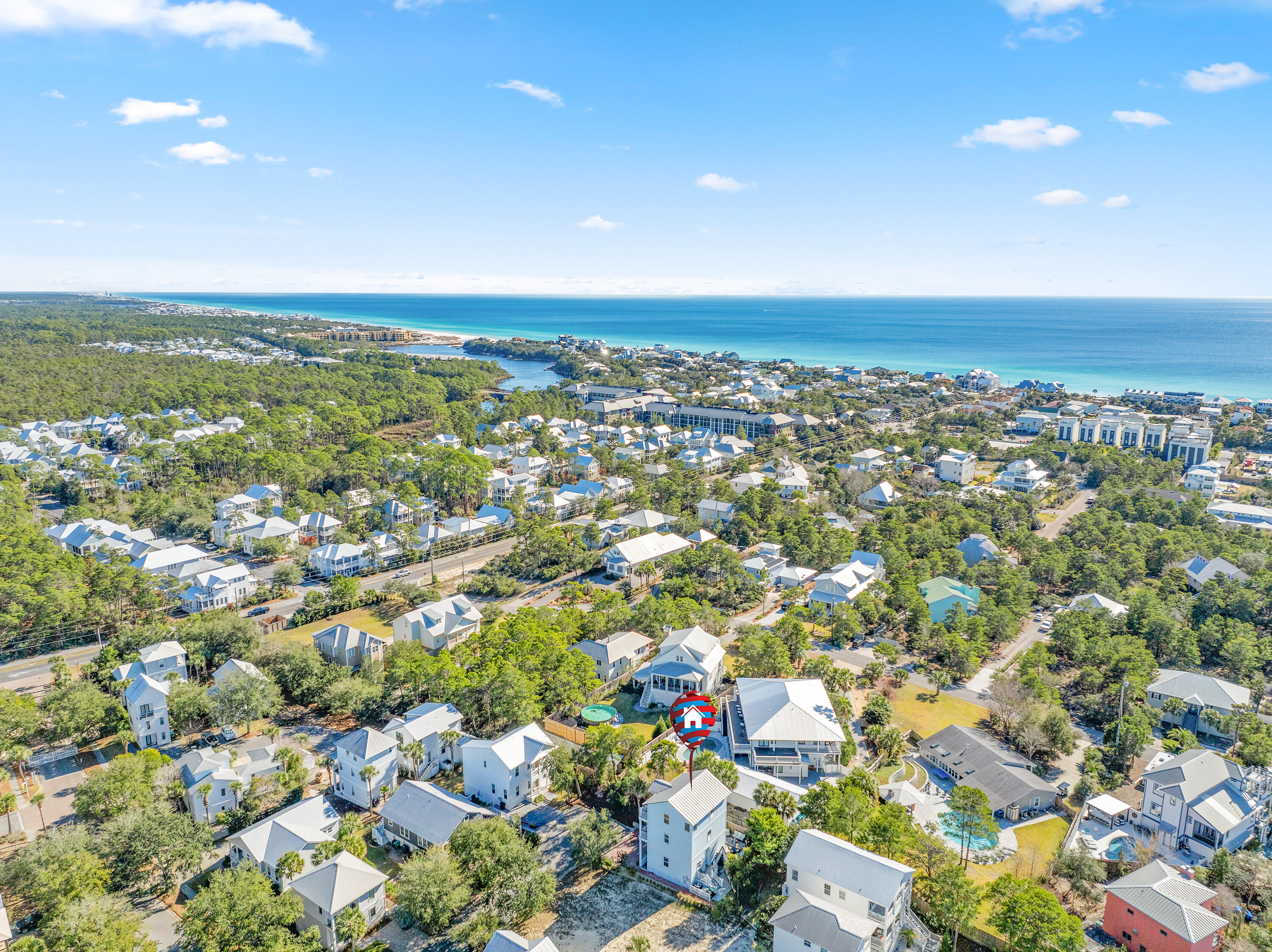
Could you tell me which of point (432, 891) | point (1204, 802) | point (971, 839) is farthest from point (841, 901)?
point (1204, 802)

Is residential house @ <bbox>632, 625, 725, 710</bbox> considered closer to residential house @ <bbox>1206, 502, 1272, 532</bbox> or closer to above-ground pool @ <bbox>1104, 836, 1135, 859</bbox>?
above-ground pool @ <bbox>1104, 836, 1135, 859</bbox>

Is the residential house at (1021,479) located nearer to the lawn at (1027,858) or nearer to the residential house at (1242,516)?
the residential house at (1242,516)

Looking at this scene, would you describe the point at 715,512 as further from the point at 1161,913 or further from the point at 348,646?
the point at 1161,913

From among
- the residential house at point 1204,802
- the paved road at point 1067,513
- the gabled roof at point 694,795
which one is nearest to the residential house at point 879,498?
the paved road at point 1067,513

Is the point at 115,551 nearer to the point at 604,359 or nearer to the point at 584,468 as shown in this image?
the point at 584,468

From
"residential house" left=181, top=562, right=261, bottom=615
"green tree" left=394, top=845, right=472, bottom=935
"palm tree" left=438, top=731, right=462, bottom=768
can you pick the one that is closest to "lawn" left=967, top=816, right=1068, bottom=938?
"green tree" left=394, top=845, right=472, bottom=935
